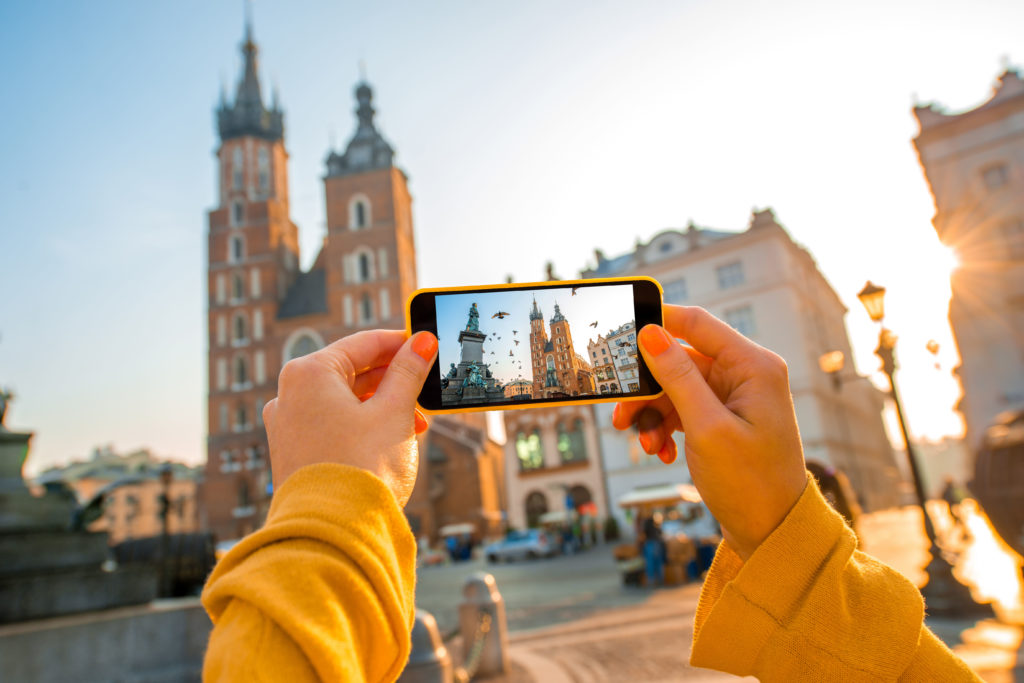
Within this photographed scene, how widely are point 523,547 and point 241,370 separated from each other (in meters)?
29.6

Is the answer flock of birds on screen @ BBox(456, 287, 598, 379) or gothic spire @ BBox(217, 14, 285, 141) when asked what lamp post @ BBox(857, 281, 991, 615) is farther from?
gothic spire @ BBox(217, 14, 285, 141)

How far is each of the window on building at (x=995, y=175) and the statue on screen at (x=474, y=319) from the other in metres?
27.5

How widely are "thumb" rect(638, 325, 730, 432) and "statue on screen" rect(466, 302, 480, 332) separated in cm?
42

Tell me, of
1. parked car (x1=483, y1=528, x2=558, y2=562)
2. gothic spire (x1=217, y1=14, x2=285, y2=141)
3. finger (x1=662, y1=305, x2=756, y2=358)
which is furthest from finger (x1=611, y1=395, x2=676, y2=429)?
gothic spire (x1=217, y1=14, x2=285, y2=141)

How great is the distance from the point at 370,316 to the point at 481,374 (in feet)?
145

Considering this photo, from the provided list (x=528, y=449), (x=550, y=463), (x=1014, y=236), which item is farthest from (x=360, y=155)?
(x=1014, y=236)

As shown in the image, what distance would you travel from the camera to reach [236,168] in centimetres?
5325

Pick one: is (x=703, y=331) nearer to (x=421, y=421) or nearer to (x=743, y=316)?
(x=421, y=421)

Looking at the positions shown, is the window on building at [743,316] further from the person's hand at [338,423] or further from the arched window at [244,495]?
the arched window at [244,495]

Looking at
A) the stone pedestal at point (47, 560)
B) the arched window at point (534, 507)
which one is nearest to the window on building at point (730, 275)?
the arched window at point (534, 507)

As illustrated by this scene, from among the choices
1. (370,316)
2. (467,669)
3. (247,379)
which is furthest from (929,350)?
(247,379)

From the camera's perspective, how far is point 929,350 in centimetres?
1488

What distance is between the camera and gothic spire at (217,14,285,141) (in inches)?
2147

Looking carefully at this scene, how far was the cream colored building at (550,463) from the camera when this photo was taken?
3375 cm
